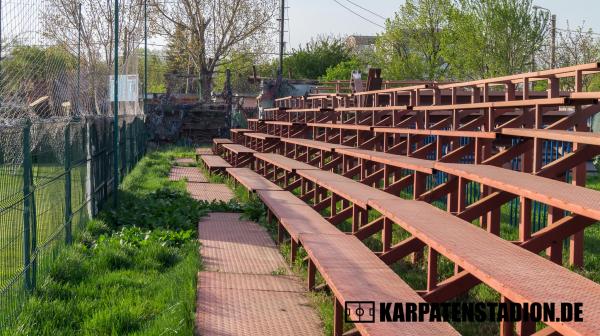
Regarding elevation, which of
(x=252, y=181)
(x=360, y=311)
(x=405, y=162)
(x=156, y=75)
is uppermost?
(x=156, y=75)

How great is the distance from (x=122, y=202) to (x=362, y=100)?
14.8 feet

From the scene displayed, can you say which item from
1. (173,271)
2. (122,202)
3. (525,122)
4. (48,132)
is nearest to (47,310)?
(173,271)

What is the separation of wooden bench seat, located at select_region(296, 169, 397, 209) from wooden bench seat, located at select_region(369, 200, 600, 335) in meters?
1.18

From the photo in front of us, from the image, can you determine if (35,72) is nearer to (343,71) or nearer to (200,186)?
(200,186)

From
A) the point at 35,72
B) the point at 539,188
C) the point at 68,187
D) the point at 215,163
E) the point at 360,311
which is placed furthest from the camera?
the point at 215,163

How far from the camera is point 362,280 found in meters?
5.25

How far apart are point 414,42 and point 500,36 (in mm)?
12466

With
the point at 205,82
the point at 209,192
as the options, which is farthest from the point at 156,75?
the point at 209,192

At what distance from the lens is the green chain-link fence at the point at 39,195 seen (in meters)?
5.65

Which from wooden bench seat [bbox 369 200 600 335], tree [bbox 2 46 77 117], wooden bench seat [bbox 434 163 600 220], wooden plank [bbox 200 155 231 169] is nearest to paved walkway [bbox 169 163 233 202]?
wooden plank [bbox 200 155 231 169]

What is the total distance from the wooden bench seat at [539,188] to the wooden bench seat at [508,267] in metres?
0.29

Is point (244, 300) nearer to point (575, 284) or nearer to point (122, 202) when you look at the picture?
point (575, 284)

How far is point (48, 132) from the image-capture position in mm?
7691

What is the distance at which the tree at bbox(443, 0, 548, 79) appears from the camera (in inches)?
1328
